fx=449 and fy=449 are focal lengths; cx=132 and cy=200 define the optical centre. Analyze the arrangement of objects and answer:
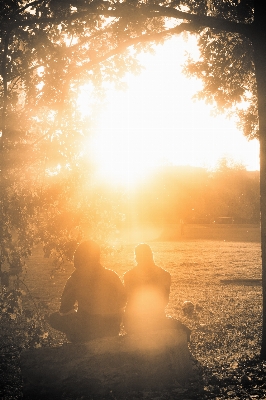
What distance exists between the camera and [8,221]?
7.40 m

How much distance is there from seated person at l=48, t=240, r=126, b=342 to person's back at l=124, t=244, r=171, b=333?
45 cm

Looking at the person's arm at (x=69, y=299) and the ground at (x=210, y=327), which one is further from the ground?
the person's arm at (x=69, y=299)

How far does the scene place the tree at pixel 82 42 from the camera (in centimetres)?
701

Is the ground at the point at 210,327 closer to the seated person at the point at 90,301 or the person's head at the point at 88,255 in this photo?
the seated person at the point at 90,301

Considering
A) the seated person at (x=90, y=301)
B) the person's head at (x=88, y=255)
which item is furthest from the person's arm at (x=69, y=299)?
the person's head at (x=88, y=255)

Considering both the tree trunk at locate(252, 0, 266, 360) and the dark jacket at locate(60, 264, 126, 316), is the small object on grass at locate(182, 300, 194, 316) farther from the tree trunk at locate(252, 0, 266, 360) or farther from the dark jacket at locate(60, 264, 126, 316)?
the dark jacket at locate(60, 264, 126, 316)

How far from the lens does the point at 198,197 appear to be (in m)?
66.4

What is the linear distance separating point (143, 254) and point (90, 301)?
3.50ft

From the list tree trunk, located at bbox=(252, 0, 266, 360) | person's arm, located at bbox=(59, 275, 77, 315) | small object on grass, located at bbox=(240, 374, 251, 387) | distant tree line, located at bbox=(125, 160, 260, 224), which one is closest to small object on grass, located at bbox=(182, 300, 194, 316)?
tree trunk, located at bbox=(252, 0, 266, 360)

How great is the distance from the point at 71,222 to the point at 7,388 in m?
3.44

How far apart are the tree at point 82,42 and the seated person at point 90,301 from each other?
2.28 meters

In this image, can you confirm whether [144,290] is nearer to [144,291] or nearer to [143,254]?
[144,291]

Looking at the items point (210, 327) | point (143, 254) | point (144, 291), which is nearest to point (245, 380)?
point (144, 291)

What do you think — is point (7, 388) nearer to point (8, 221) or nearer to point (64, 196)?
point (8, 221)
